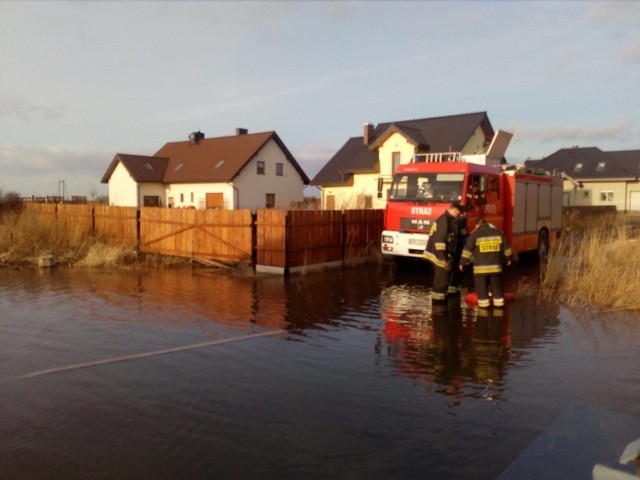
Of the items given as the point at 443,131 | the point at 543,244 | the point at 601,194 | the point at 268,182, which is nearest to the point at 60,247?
the point at 543,244

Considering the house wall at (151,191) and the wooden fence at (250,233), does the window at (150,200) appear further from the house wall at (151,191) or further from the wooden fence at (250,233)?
the wooden fence at (250,233)

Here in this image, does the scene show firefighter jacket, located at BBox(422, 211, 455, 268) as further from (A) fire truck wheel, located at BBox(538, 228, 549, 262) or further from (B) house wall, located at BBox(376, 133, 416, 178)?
(B) house wall, located at BBox(376, 133, 416, 178)

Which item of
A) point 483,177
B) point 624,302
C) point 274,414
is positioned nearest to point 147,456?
point 274,414

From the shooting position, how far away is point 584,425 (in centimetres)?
402

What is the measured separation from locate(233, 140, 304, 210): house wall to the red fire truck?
2252 cm

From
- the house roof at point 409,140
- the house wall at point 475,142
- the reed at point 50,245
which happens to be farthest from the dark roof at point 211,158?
the reed at point 50,245

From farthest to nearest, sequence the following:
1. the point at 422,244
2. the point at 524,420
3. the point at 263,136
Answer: the point at 263,136
the point at 422,244
the point at 524,420

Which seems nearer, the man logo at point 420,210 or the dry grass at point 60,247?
the man logo at point 420,210

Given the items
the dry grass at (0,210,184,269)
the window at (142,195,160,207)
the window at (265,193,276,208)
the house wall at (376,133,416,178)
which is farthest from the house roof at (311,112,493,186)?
the dry grass at (0,210,184,269)

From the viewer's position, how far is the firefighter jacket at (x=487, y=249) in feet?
28.8

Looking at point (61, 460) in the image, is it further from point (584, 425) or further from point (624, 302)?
point (624, 302)

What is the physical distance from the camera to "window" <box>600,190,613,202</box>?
4603 centimetres

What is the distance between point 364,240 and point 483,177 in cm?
451

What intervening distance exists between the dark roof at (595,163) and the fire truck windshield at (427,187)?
38.7 meters
